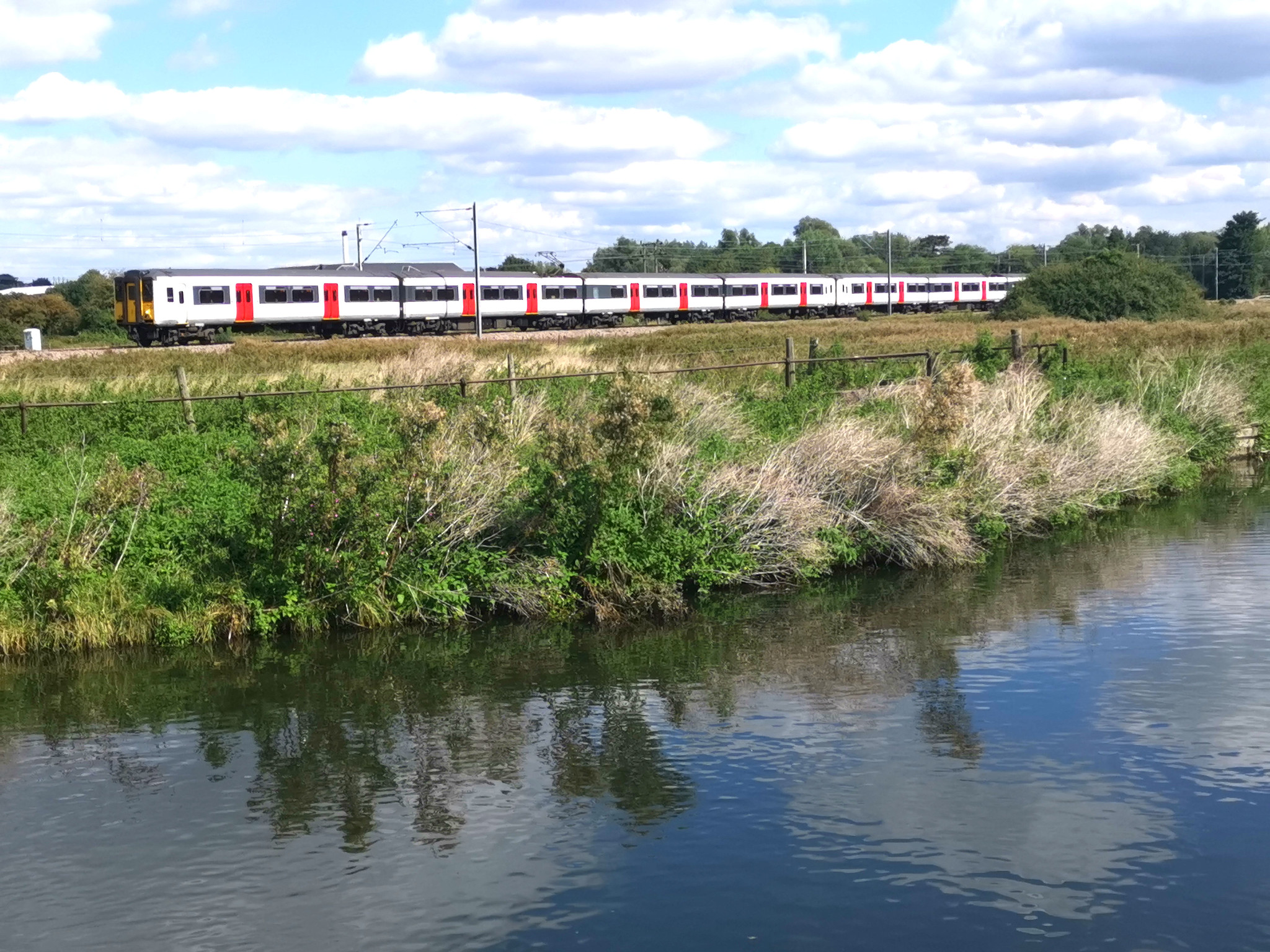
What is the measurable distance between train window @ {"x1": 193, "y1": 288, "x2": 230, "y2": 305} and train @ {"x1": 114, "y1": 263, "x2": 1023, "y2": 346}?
0.04 meters

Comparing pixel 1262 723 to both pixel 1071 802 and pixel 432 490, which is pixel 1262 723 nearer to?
pixel 1071 802

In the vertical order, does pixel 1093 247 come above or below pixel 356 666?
above

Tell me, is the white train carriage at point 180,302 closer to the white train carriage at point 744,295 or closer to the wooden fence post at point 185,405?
the white train carriage at point 744,295

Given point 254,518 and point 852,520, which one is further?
point 852,520

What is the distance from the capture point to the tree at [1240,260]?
11150 cm

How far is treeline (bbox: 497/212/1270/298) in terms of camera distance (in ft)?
371

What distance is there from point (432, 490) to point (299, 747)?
4.33 m

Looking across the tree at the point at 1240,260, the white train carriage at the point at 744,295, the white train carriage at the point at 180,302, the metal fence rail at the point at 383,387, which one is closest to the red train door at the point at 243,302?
the white train carriage at the point at 180,302

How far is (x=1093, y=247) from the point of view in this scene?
13662 centimetres

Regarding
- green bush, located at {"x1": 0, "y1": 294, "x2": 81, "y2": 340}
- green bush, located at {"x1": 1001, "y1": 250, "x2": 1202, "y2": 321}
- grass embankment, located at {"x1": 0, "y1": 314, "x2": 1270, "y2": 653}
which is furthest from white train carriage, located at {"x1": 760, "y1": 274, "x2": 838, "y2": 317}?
grass embankment, located at {"x1": 0, "y1": 314, "x2": 1270, "y2": 653}

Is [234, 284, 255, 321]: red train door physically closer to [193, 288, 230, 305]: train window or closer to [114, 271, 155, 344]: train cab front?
[193, 288, 230, 305]: train window

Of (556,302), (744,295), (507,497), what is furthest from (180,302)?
(507,497)

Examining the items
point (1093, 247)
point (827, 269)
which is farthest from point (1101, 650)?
point (1093, 247)

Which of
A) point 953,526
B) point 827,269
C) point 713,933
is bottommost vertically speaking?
point 713,933
